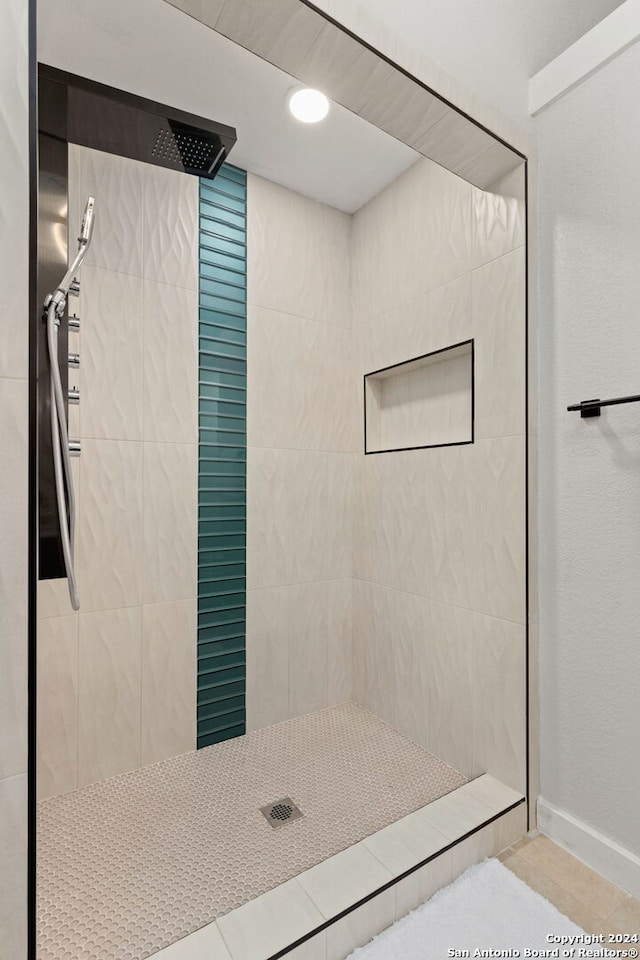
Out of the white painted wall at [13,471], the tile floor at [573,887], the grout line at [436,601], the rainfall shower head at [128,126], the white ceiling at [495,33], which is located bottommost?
the tile floor at [573,887]

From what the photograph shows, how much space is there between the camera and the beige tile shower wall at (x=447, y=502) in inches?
61.7

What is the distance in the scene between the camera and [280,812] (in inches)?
61.8

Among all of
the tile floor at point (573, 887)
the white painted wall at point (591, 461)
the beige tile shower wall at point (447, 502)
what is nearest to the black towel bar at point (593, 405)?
the white painted wall at point (591, 461)

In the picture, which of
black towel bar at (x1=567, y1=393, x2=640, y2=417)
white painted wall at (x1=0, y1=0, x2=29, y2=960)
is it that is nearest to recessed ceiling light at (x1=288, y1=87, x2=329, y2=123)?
white painted wall at (x1=0, y1=0, x2=29, y2=960)

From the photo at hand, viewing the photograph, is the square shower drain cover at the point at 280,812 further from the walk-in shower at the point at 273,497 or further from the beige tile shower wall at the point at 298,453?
the beige tile shower wall at the point at 298,453

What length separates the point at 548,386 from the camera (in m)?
1.50

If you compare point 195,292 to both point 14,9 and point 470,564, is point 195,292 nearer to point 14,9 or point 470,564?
point 14,9

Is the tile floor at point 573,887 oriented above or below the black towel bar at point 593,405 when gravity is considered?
below

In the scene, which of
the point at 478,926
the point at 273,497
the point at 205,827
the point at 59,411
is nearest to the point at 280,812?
the point at 205,827

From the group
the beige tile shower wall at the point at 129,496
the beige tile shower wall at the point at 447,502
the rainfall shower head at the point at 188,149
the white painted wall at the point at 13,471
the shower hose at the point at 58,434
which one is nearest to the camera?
the white painted wall at the point at 13,471

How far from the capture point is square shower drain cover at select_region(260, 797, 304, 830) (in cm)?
153

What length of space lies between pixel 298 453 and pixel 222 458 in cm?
37

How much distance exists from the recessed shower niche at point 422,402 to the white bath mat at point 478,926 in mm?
1319

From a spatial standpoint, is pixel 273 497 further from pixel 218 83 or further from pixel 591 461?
pixel 218 83
